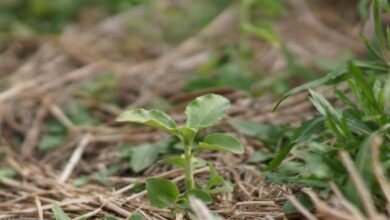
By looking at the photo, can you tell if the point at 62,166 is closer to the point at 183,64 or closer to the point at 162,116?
the point at 162,116

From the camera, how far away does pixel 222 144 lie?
1386 millimetres

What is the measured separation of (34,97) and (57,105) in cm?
12

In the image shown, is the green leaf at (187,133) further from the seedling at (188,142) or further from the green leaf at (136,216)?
the green leaf at (136,216)

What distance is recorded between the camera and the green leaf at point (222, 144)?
1.36 meters

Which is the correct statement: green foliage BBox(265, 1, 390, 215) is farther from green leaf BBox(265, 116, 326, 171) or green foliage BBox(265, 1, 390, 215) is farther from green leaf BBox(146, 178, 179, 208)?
green leaf BBox(146, 178, 179, 208)

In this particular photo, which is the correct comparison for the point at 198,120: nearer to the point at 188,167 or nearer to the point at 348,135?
the point at 188,167

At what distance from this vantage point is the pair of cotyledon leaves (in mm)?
1355

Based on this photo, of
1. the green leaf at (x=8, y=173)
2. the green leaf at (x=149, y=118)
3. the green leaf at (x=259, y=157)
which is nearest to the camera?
the green leaf at (x=149, y=118)

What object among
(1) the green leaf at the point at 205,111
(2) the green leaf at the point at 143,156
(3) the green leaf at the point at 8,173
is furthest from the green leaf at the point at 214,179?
(3) the green leaf at the point at 8,173

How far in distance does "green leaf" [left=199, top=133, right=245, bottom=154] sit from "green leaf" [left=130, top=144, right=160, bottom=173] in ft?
1.21

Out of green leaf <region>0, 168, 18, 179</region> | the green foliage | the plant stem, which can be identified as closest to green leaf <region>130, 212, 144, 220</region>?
the plant stem

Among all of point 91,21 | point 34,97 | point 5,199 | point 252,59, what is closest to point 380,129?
point 5,199

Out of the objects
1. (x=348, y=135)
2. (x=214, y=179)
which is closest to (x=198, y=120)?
(x=214, y=179)

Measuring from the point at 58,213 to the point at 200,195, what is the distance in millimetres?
357
